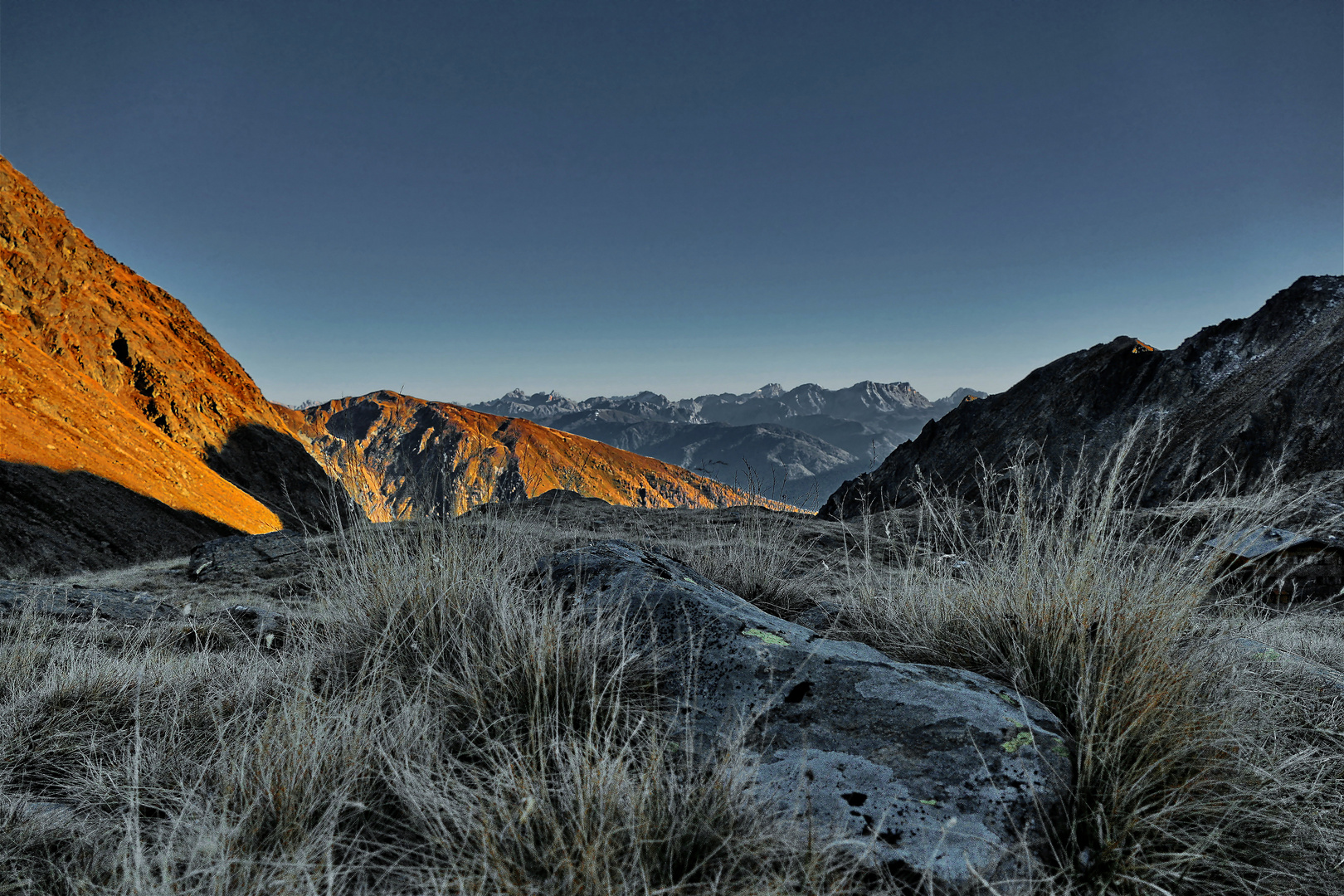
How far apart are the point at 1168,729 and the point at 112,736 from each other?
12.2 ft

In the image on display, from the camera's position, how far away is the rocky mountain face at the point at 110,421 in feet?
65.5

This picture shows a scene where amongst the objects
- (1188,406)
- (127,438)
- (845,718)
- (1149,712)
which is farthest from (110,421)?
(1188,406)

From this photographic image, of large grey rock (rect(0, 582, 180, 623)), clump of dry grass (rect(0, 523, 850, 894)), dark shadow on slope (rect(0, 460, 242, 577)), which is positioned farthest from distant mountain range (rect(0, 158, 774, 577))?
large grey rock (rect(0, 582, 180, 623))

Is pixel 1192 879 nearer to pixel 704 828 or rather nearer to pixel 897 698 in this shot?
pixel 897 698

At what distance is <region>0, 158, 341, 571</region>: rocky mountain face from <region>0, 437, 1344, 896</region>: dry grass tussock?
436 inches

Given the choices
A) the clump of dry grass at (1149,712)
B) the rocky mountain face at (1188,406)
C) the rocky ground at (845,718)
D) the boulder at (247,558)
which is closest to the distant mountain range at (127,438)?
the boulder at (247,558)

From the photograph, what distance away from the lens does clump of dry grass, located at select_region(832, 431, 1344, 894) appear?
1.51 metres

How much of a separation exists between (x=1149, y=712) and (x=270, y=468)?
4578 centimetres

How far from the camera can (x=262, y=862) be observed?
132 cm

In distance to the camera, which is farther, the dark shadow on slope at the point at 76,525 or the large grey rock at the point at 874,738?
the dark shadow on slope at the point at 76,525

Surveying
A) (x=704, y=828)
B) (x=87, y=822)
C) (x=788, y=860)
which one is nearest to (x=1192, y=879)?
(x=788, y=860)

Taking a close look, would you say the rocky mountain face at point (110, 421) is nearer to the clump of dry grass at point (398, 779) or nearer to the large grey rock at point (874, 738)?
the clump of dry grass at point (398, 779)

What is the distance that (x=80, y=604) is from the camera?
570 centimetres

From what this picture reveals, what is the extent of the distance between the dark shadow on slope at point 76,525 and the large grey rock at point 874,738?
23267 mm
